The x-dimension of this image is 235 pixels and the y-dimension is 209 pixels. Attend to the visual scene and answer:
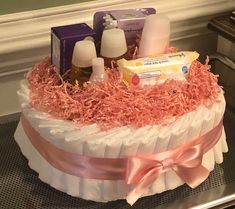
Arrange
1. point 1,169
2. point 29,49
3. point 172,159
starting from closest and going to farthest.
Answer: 1. point 172,159
2. point 1,169
3. point 29,49

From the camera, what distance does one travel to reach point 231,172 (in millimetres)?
690

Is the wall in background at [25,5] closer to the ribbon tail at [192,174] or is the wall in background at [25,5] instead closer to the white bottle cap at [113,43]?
the white bottle cap at [113,43]

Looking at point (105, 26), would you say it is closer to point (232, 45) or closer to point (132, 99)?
point (132, 99)

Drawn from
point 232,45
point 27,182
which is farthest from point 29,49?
point 232,45

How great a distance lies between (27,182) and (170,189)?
0.63 feet

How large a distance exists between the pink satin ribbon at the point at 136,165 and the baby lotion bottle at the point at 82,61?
0.09 m

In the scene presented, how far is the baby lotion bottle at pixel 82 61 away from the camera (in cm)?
60

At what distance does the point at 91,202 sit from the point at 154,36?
0.75ft

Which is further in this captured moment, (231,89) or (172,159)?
(231,89)

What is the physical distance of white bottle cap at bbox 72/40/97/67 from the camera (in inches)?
23.6

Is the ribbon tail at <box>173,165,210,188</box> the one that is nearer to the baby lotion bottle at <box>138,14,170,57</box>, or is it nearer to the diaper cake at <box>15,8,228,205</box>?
the diaper cake at <box>15,8,228,205</box>

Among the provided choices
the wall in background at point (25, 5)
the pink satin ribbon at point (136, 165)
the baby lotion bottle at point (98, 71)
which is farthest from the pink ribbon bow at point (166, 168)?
the wall in background at point (25, 5)

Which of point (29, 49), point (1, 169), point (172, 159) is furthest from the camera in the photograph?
point (29, 49)

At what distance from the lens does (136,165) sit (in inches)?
22.7
